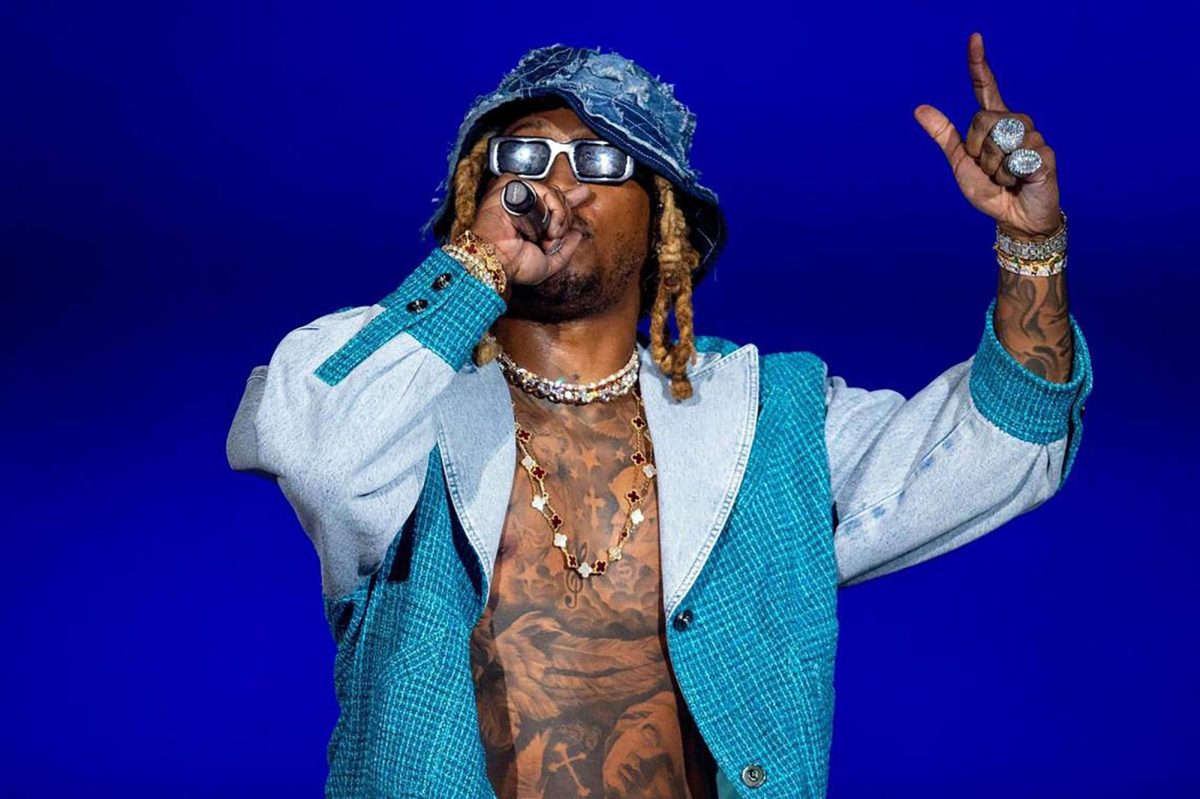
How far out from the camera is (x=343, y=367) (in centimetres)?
247

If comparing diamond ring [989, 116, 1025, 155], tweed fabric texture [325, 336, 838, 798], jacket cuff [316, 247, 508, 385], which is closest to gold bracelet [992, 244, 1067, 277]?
diamond ring [989, 116, 1025, 155]

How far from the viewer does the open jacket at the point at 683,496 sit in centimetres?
247

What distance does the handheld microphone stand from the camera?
252 cm

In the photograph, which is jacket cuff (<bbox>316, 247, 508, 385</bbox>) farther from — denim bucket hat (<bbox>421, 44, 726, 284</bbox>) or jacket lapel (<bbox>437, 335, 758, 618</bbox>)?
denim bucket hat (<bbox>421, 44, 726, 284</bbox>)

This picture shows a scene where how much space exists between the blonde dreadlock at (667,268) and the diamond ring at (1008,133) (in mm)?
413

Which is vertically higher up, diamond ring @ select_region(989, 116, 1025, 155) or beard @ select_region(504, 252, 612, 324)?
diamond ring @ select_region(989, 116, 1025, 155)

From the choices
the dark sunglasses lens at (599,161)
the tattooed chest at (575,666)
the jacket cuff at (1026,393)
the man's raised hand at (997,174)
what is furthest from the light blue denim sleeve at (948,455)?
the dark sunglasses lens at (599,161)

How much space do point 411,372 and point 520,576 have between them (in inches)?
12.2

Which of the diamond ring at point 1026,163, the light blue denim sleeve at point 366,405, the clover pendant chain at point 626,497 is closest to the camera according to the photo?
the light blue denim sleeve at point 366,405

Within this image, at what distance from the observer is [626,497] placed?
2760 millimetres

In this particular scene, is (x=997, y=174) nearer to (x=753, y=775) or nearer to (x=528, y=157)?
(x=528, y=157)

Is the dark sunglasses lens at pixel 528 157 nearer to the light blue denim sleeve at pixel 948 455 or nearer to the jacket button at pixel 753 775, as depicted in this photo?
the light blue denim sleeve at pixel 948 455

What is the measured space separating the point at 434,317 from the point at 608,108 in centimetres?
39

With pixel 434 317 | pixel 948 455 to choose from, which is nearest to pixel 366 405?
pixel 434 317
